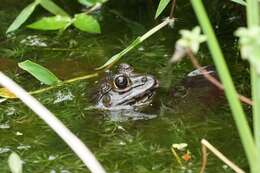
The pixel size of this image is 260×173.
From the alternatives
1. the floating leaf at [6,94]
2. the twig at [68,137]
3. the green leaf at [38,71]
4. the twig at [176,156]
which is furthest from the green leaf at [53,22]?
the floating leaf at [6,94]

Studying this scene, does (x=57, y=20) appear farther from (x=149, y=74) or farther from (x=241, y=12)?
(x=241, y=12)

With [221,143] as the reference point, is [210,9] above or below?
above

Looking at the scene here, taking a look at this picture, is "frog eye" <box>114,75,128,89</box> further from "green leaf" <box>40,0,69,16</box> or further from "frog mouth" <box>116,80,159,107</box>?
"green leaf" <box>40,0,69,16</box>

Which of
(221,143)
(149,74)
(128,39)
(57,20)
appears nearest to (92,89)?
(149,74)

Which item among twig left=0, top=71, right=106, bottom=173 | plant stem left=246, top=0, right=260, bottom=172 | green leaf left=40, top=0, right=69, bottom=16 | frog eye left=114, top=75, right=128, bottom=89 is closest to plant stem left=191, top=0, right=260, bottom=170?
plant stem left=246, top=0, right=260, bottom=172

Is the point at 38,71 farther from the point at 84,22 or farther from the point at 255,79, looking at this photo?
the point at 255,79

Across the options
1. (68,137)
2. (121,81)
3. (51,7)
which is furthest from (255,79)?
(121,81)

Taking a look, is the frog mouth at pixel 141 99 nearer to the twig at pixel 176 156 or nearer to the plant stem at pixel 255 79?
the twig at pixel 176 156
